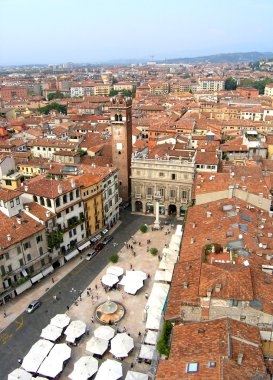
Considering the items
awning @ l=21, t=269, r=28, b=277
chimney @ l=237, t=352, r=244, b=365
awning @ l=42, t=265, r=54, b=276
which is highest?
chimney @ l=237, t=352, r=244, b=365

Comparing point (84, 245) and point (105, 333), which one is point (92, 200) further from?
point (105, 333)

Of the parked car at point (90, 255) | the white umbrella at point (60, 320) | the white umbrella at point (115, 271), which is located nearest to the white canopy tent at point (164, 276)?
the white umbrella at point (115, 271)

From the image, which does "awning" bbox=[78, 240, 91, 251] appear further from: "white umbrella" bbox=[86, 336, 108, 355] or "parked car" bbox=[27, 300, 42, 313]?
"white umbrella" bbox=[86, 336, 108, 355]

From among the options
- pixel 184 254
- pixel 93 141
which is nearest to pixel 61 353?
pixel 184 254

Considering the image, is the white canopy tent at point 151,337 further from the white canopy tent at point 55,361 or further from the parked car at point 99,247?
the parked car at point 99,247

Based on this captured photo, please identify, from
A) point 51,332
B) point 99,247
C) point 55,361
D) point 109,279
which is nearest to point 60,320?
point 51,332

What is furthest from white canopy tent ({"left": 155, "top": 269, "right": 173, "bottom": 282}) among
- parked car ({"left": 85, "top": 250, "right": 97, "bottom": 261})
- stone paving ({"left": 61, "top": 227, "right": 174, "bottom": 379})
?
parked car ({"left": 85, "top": 250, "right": 97, "bottom": 261})

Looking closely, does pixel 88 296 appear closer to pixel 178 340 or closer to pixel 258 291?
pixel 178 340
